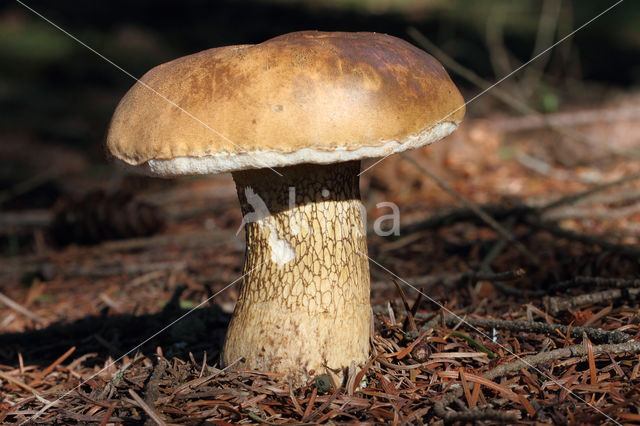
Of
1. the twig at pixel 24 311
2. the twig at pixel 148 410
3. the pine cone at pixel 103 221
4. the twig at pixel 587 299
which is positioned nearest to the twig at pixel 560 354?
the twig at pixel 587 299

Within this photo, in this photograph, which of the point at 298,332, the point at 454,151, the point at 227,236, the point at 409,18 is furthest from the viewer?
the point at 409,18

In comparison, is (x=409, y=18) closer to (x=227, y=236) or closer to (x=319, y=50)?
(x=227, y=236)

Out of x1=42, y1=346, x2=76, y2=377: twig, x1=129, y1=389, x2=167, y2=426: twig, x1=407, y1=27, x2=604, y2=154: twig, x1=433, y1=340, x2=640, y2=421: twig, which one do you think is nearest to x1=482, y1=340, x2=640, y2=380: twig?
x1=433, y1=340, x2=640, y2=421: twig

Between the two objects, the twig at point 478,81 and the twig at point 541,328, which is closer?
the twig at point 541,328

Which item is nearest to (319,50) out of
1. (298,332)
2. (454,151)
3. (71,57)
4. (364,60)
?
(364,60)

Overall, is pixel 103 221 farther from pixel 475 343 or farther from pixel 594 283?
pixel 594 283

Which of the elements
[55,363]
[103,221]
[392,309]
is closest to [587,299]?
[392,309]

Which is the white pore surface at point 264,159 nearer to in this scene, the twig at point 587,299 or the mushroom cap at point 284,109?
the mushroom cap at point 284,109
